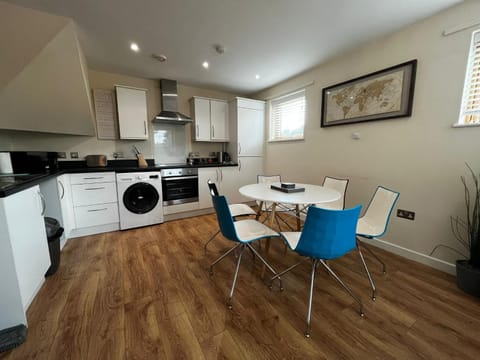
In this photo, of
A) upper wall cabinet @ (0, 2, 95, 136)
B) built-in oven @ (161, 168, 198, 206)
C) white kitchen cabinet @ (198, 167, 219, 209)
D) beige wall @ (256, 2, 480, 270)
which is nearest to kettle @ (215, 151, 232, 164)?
white kitchen cabinet @ (198, 167, 219, 209)

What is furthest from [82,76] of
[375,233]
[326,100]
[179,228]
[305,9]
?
[375,233]

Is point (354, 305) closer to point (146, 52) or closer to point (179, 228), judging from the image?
point (179, 228)

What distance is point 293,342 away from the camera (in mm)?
1188

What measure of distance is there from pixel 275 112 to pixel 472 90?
2.64m

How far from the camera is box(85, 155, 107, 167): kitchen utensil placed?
118 inches

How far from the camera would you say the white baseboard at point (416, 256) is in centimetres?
187

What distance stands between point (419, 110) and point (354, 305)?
1953 mm

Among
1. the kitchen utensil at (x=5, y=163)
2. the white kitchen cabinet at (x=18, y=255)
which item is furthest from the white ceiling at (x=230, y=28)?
the white kitchen cabinet at (x=18, y=255)

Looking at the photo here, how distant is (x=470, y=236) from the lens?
1.66 meters

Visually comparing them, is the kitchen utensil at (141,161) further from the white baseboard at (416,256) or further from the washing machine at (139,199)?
the white baseboard at (416,256)

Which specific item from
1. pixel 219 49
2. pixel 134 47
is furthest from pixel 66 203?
pixel 219 49

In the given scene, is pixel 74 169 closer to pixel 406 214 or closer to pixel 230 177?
pixel 230 177

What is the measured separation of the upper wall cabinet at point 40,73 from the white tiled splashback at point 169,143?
3.80 ft

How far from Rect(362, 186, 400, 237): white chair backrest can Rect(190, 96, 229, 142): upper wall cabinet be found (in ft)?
9.33
